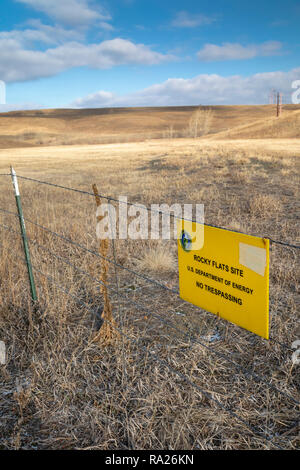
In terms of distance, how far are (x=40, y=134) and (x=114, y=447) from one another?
91471mm

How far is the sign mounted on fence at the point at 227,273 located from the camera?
199 cm

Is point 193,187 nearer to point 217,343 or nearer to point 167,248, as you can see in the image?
point 167,248

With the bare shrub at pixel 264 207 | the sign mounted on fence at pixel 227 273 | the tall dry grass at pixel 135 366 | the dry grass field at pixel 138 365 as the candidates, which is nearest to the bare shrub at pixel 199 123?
the bare shrub at pixel 264 207

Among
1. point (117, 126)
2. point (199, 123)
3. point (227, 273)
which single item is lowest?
point (227, 273)

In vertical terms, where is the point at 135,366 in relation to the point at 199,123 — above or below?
below

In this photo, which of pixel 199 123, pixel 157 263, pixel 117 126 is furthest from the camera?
pixel 117 126

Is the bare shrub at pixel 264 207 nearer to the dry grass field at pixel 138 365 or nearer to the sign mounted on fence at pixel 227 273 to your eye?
the dry grass field at pixel 138 365

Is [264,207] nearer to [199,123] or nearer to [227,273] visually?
[227,273]

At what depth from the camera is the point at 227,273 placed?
7.19 ft

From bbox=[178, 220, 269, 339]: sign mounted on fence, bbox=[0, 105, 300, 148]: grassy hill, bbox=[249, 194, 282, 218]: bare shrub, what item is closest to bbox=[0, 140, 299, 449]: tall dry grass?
bbox=[178, 220, 269, 339]: sign mounted on fence

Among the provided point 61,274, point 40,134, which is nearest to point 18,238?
point 61,274

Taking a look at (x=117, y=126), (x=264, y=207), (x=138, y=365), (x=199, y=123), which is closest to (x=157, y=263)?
(x=138, y=365)

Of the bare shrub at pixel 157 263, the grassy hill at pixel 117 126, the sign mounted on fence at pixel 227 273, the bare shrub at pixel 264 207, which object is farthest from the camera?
the grassy hill at pixel 117 126

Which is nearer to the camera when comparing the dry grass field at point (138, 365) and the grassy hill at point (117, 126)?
the dry grass field at point (138, 365)
